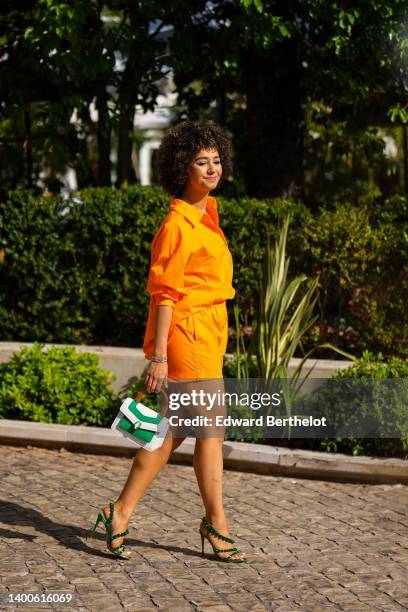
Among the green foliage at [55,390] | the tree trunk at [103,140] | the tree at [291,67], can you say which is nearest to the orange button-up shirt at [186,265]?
the green foliage at [55,390]

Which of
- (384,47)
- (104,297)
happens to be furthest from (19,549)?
(384,47)

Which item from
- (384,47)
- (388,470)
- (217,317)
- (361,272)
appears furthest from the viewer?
(384,47)

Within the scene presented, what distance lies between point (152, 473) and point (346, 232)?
410cm

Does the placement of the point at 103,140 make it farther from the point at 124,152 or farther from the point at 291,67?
the point at 291,67

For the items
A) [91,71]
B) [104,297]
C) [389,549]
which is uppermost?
[91,71]

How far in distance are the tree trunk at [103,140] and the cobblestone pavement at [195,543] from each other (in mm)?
4176

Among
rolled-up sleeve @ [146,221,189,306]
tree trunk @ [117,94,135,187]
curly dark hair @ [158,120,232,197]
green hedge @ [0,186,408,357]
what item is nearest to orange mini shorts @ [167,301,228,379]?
rolled-up sleeve @ [146,221,189,306]

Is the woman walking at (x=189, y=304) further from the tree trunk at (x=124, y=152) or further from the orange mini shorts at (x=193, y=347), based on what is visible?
the tree trunk at (x=124, y=152)

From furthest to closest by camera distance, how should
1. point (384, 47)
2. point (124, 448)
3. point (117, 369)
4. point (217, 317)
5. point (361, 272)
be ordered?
point (384, 47)
point (361, 272)
point (117, 369)
point (124, 448)
point (217, 317)

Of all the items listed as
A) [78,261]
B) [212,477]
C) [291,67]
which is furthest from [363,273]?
[212,477]

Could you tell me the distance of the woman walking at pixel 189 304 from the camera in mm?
4797

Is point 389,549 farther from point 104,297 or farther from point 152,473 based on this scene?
point 104,297

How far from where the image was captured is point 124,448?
7117 mm

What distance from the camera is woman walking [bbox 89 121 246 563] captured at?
189 inches
